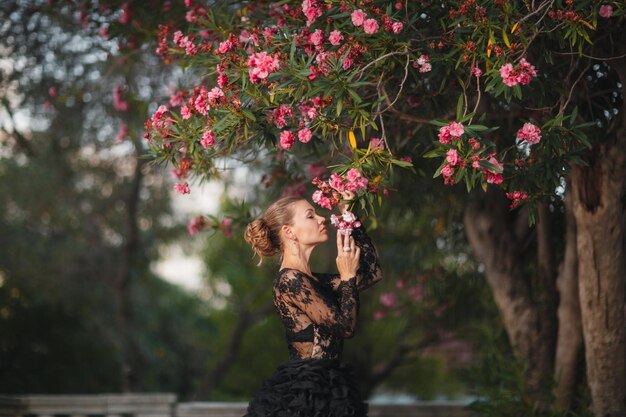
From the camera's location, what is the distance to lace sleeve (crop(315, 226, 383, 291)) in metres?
4.37

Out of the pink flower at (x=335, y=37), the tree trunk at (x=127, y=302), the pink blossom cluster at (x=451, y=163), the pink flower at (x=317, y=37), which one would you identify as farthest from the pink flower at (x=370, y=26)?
the tree trunk at (x=127, y=302)

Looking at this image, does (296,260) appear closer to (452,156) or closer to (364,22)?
(452,156)

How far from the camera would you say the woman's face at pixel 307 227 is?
4.36m

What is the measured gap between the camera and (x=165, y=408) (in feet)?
23.4

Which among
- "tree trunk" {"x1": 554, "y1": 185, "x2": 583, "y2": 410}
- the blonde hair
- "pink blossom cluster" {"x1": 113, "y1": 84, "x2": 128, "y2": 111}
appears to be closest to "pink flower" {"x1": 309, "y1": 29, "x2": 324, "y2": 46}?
the blonde hair

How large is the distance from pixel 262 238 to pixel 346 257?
1.62ft

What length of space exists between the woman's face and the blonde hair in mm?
40

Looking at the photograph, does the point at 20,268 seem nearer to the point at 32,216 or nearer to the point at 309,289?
the point at 32,216

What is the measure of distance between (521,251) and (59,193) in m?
7.57

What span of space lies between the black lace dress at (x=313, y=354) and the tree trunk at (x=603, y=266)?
1783 millimetres

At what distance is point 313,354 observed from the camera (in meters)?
4.21

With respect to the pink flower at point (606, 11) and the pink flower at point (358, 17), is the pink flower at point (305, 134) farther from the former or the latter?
the pink flower at point (606, 11)

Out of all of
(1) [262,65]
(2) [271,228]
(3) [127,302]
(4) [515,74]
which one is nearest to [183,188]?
(2) [271,228]

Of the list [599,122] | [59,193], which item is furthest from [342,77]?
→ [59,193]
